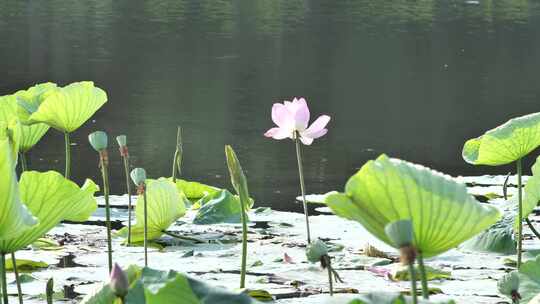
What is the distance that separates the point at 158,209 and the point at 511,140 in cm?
92

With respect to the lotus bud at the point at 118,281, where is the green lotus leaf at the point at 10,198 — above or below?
above

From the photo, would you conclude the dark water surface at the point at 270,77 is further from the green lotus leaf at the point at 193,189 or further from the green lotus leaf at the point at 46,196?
the green lotus leaf at the point at 46,196

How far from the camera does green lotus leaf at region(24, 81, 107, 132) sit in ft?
9.55

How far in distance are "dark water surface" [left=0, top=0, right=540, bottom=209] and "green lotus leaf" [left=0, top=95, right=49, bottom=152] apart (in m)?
1.24

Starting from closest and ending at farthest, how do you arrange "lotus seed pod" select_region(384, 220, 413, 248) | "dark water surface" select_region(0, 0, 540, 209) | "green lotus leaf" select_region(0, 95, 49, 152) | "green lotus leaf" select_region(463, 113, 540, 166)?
1. "lotus seed pod" select_region(384, 220, 413, 248)
2. "green lotus leaf" select_region(463, 113, 540, 166)
3. "green lotus leaf" select_region(0, 95, 49, 152)
4. "dark water surface" select_region(0, 0, 540, 209)

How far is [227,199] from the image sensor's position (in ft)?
10.9

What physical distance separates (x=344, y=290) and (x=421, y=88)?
791cm

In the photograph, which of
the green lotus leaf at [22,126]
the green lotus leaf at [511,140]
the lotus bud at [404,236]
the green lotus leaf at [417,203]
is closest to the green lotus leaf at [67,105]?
the green lotus leaf at [22,126]

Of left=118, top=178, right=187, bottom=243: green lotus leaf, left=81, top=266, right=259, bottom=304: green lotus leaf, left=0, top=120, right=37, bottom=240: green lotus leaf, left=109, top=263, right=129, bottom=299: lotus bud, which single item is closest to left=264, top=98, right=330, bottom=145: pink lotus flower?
left=118, top=178, right=187, bottom=243: green lotus leaf

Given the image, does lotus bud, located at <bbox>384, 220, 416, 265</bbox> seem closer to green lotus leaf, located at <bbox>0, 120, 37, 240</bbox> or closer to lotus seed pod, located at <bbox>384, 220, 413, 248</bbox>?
lotus seed pod, located at <bbox>384, 220, 413, 248</bbox>

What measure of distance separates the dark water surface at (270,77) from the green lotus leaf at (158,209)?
117cm

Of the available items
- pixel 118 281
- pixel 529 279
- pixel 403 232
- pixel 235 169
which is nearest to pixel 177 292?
pixel 118 281

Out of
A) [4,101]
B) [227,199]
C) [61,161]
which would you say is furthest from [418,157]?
[4,101]

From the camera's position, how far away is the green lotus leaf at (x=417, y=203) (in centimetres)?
132
